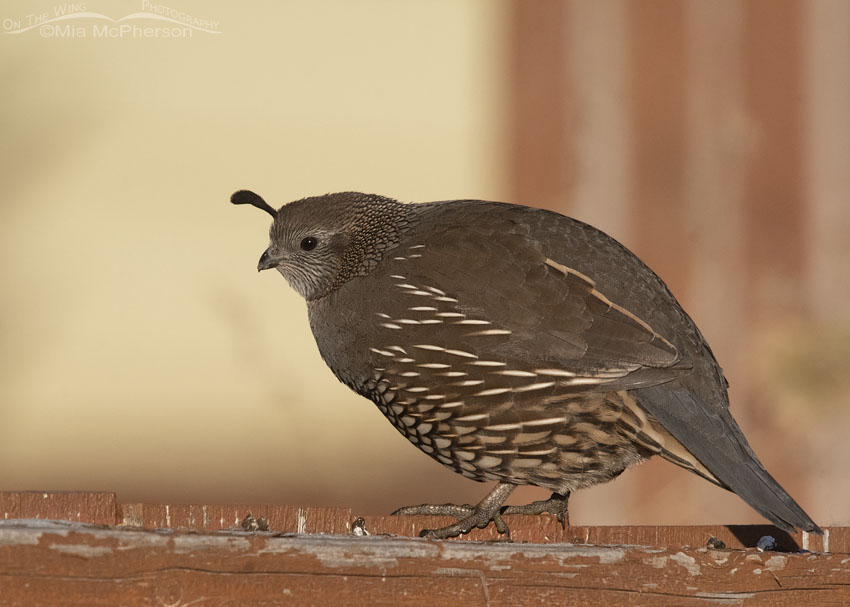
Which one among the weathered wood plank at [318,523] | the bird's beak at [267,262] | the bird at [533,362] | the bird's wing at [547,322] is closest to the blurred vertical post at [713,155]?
the bird's beak at [267,262]

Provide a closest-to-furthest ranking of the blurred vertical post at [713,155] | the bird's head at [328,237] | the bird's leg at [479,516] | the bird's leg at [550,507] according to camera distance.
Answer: the bird's leg at [479,516] → the bird's leg at [550,507] → the bird's head at [328,237] → the blurred vertical post at [713,155]

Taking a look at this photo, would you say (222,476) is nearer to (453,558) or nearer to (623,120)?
(623,120)

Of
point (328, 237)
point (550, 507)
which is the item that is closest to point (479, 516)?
point (550, 507)

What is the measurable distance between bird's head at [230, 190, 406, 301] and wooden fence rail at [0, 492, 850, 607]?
1.44 m

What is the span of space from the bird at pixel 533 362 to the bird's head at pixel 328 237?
24 cm

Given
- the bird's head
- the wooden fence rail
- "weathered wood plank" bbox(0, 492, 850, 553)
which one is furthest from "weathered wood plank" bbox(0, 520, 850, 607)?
the bird's head

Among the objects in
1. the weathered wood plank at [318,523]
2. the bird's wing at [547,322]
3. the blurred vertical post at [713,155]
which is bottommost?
the weathered wood plank at [318,523]

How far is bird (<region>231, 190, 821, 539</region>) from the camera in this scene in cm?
341

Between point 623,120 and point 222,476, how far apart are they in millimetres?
2314

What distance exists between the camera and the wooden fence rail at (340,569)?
83.2 inches

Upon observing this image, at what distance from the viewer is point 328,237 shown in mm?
4152

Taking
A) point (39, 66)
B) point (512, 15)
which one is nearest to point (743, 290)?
point (512, 15)

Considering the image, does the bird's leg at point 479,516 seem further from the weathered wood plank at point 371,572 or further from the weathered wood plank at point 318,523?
the weathered wood plank at point 371,572

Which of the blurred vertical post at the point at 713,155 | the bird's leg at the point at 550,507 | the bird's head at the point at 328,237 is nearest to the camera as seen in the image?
the bird's leg at the point at 550,507
